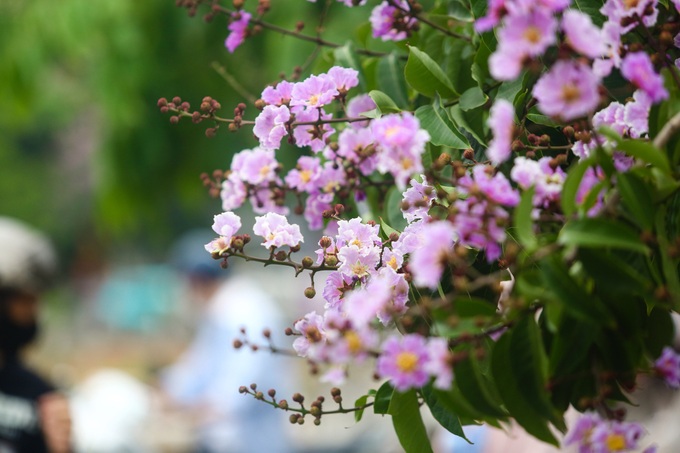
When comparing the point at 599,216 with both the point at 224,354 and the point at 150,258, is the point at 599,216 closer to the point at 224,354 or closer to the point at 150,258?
the point at 224,354

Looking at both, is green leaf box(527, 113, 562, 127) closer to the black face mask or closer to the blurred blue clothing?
the black face mask

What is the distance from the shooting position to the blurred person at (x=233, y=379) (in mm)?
4102

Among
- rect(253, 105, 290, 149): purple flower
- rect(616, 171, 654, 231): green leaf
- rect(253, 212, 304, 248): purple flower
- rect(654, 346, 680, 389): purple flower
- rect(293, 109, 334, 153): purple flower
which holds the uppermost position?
rect(293, 109, 334, 153): purple flower

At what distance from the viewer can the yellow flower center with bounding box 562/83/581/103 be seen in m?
0.67

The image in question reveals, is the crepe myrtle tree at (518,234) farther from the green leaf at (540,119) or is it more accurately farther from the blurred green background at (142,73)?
the blurred green background at (142,73)

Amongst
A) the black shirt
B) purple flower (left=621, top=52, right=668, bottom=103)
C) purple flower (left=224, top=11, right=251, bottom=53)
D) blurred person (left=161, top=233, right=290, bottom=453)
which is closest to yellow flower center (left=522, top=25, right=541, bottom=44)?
purple flower (left=621, top=52, right=668, bottom=103)

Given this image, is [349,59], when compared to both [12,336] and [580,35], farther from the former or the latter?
[12,336]

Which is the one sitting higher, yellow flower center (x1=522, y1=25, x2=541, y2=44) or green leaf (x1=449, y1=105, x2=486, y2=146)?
green leaf (x1=449, y1=105, x2=486, y2=146)

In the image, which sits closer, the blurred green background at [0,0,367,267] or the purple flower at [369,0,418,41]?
the purple flower at [369,0,418,41]

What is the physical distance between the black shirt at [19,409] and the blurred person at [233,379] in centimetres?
105

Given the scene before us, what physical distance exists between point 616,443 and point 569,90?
0.93ft

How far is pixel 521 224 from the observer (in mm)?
720

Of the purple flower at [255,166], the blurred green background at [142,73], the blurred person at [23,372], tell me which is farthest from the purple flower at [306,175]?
the blurred green background at [142,73]

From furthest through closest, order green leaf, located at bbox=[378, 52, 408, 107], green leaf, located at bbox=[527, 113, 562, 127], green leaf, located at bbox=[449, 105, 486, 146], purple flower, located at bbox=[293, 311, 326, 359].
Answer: green leaf, located at bbox=[378, 52, 408, 107] → green leaf, located at bbox=[449, 105, 486, 146] → green leaf, located at bbox=[527, 113, 562, 127] → purple flower, located at bbox=[293, 311, 326, 359]
